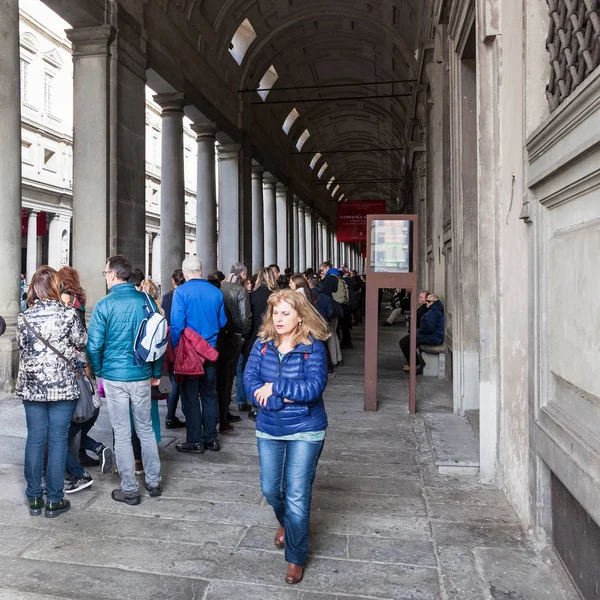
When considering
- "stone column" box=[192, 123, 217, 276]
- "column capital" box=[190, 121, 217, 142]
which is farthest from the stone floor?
"column capital" box=[190, 121, 217, 142]

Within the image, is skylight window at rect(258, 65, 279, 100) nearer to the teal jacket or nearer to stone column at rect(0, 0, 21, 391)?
stone column at rect(0, 0, 21, 391)

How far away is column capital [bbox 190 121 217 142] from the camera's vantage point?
53.4 feet

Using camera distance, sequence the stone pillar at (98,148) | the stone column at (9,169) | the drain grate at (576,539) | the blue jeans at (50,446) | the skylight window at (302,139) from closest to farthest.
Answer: the drain grate at (576,539) → the blue jeans at (50,446) → the stone column at (9,169) → the stone pillar at (98,148) → the skylight window at (302,139)

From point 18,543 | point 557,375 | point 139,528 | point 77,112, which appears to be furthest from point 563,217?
point 77,112

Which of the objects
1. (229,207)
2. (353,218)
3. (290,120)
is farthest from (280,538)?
(353,218)

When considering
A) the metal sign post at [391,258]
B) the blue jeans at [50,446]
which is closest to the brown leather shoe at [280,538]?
the blue jeans at [50,446]

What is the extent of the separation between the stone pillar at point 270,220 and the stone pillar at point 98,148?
48.0 feet

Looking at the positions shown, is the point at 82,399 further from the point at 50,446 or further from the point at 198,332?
the point at 198,332

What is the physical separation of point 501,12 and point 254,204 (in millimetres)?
18216

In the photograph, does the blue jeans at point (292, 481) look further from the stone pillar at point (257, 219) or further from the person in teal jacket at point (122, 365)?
the stone pillar at point (257, 219)

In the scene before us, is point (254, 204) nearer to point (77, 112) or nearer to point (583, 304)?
point (77, 112)

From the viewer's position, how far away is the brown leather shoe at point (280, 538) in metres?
3.47

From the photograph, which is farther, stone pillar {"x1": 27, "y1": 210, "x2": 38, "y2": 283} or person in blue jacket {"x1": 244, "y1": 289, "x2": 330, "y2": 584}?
stone pillar {"x1": 27, "y1": 210, "x2": 38, "y2": 283}

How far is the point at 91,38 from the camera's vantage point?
10.1m
